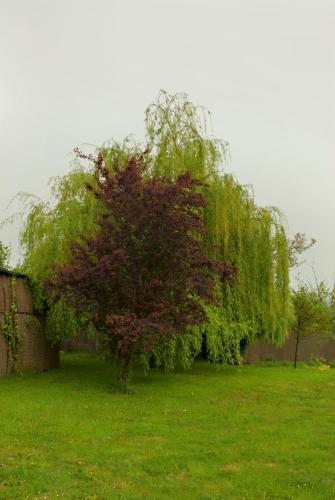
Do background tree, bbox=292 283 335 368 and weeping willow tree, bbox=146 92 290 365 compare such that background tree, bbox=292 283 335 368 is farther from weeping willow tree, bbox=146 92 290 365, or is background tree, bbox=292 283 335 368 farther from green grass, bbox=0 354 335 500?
green grass, bbox=0 354 335 500

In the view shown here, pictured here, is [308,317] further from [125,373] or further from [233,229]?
[125,373]

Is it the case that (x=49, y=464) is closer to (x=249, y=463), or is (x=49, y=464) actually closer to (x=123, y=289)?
(x=249, y=463)

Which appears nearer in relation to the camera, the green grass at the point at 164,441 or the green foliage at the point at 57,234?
the green grass at the point at 164,441

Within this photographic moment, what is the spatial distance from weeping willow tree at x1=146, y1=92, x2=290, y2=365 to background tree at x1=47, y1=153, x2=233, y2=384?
117 inches

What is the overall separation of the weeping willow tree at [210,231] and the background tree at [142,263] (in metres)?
2.61

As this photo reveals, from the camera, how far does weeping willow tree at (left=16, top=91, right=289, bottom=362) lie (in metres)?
15.9

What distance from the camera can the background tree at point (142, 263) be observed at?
12.6m

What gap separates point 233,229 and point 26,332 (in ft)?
22.5

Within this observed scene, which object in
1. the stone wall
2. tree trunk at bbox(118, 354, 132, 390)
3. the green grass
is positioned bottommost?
the green grass

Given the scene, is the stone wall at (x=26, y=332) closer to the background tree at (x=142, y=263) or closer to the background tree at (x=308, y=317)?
the background tree at (x=142, y=263)

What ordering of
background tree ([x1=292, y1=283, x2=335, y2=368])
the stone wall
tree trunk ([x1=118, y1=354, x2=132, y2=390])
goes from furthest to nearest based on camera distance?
1. background tree ([x1=292, y1=283, x2=335, y2=368])
2. the stone wall
3. tree trunk ([x1=118, y1=354, x2=132, y2=390])

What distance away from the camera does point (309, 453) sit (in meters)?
7.80

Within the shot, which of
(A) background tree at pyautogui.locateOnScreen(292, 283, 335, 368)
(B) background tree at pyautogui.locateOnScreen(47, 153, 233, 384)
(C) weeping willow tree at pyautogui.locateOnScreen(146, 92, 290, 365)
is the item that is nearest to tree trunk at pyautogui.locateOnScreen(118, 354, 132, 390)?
(B) background tree at pyautogui.locateOnScreen(47, 153, 233, 384)

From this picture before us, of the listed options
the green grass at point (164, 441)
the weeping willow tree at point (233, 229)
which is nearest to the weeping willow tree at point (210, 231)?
the weeping willow tree at point (233, 229)
